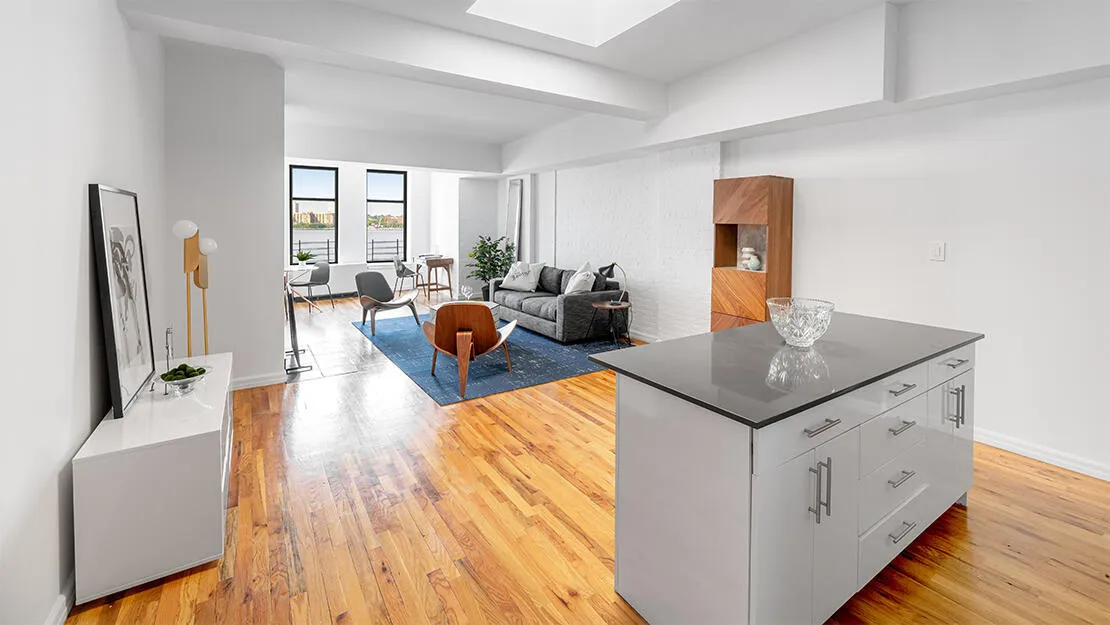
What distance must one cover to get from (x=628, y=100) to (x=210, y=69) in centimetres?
333

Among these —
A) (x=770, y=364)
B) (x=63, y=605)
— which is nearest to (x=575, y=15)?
(x=770, y=364)

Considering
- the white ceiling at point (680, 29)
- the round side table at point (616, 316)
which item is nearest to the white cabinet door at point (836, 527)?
the white ceiling at point (680, 29)

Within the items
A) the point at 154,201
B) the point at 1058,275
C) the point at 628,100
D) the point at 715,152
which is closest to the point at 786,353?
the point at 1058,275

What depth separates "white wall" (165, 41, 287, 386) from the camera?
13.0 ft

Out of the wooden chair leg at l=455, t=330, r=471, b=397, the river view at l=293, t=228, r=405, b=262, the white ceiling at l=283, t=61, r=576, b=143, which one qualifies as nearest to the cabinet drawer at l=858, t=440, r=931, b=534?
the wooden chair leg at l=455, t=330, r=471, b=397

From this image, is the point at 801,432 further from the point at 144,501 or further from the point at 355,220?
the point at 355,220

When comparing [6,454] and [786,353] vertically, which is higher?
[786,353]

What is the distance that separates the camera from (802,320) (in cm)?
212

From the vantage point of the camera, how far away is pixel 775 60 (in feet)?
12.7

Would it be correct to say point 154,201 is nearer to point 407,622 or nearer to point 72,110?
point 72,110

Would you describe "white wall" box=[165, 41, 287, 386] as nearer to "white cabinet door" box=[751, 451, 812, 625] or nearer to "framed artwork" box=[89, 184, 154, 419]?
"framed artwork" box=[89, 184, 154, 419]

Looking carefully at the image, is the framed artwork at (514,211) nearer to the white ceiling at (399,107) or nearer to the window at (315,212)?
the white ceiling at (399,107)

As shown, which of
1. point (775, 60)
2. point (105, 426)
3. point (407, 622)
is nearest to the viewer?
point (407, 622)

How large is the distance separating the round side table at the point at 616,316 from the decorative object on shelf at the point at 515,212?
3.28 metres
